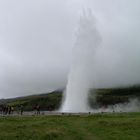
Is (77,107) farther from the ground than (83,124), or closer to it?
farther from the ground

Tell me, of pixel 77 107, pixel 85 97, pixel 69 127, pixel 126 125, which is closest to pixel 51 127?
pixel 69 127

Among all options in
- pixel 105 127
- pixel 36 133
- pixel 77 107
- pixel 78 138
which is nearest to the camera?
pixel 78 138

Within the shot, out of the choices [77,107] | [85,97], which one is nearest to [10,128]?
[77,107]

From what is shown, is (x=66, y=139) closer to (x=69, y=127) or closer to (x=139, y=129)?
(x=69, y=127)

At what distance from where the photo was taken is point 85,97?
Result: 97000 mm

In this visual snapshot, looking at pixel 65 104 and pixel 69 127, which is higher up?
pixel 65 104

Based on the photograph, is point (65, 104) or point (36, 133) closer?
point (36, 133)

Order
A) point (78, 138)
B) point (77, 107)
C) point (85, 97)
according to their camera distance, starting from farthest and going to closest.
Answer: point (85, 97) < point (77, 107) < point (78, 138)

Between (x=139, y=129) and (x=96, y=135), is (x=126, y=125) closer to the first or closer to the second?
(x=139, y=129)

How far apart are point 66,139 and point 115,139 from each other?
566cm

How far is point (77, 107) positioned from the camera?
9094cm

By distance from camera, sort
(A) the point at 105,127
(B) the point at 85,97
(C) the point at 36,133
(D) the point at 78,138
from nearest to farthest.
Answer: (D) the point at 78,138 < (C) the point at 36,133 < (A) the point at 105,127 < (B) the point at 85,97

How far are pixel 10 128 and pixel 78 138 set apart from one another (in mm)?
11927

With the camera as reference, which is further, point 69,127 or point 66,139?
point 69,127
